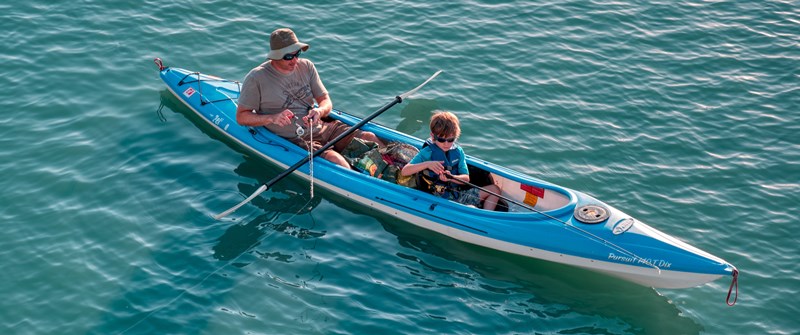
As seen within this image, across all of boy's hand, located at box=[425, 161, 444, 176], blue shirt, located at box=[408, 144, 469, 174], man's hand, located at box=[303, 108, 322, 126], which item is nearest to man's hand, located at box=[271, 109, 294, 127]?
man's hand, located at box=[303, 108, 322, 126]

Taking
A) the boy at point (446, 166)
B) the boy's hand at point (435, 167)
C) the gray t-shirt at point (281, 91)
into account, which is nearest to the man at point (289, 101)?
the gray t-shirt at point (281, 91)

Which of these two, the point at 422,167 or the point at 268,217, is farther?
the point at 268,217

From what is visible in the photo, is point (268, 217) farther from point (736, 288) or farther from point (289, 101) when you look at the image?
point (736, 288)

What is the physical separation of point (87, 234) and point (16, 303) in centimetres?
131

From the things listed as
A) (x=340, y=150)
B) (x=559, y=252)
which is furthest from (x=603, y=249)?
(x=340, y=150)

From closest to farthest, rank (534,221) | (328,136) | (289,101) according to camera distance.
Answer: (534,221), (289,101), (328,136)

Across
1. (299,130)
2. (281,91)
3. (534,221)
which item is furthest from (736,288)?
(281,91)

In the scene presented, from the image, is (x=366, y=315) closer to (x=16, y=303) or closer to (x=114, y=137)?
(x=16, y=303)

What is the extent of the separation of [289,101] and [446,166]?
2352mm

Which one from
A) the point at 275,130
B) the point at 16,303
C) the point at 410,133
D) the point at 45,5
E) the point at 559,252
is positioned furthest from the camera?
the point at 45,5

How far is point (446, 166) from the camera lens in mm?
9938

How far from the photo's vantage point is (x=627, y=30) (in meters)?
15.0

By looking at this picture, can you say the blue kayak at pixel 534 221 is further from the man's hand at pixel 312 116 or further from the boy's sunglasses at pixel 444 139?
the boy's sunglasses at pixel 444 139

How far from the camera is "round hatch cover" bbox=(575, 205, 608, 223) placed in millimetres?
9438
